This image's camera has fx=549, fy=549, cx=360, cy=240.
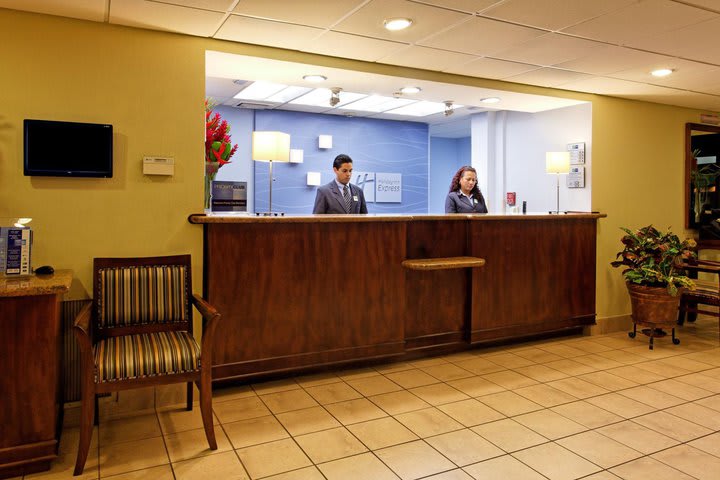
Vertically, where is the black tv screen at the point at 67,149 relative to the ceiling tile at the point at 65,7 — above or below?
below

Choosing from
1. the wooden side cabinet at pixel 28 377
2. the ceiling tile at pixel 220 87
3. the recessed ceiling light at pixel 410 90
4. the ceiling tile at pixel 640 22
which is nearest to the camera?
the wooden side cabinet at pixel 28 377

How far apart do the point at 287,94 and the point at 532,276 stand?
3.66 meters

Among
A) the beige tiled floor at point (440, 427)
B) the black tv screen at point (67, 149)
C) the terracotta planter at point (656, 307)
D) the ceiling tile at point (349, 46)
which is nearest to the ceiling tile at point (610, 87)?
the terracotta planter at point (656, 307)

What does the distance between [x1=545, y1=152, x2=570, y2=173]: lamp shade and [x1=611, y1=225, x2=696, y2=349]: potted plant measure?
0.99 metres

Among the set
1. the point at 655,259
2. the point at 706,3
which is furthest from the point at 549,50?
the point at 655,259

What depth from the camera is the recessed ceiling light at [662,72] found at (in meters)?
4.79

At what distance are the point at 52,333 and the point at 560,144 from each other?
536 centimetres

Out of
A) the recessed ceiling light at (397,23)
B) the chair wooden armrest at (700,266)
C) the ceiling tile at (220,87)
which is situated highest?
the ceiling tile at (220,87)

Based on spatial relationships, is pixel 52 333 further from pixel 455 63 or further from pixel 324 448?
pixel 455 63

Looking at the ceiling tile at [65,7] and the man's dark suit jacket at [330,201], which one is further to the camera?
the man's dark suit jacket at [330,201]

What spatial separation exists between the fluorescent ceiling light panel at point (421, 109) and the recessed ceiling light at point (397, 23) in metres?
3.73

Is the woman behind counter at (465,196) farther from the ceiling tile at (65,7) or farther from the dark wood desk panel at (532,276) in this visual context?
the ceiling tile at (65,7)

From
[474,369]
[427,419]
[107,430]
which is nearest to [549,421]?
[427,419]

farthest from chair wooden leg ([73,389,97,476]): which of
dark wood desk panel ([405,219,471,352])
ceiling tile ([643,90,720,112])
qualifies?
ceiling tile ([643,90,720,112])
